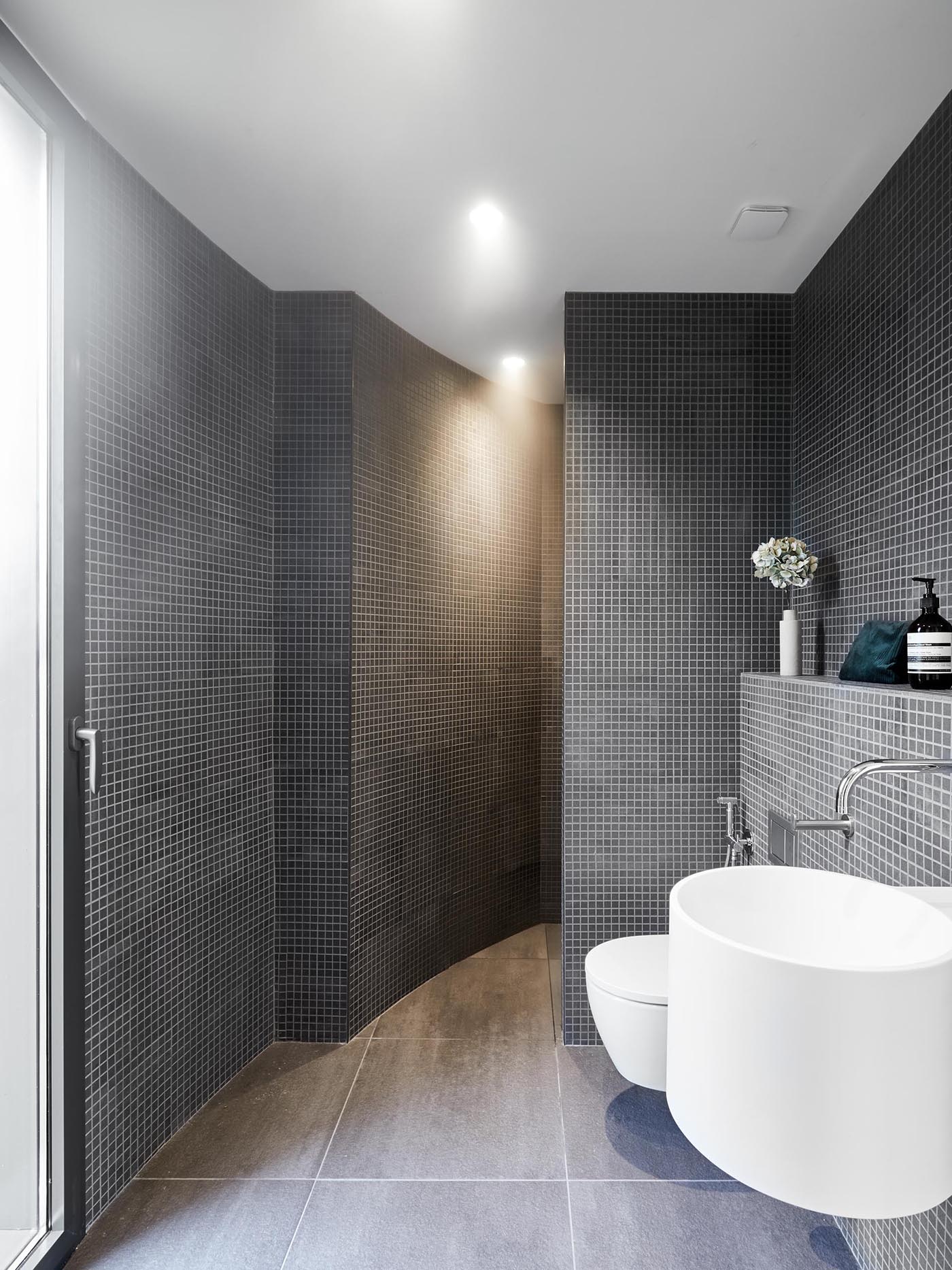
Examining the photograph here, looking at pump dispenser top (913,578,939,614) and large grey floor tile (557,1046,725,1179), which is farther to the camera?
large grey floor tile (557,1046,725,1179)

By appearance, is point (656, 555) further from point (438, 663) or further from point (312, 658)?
point (312, 658)

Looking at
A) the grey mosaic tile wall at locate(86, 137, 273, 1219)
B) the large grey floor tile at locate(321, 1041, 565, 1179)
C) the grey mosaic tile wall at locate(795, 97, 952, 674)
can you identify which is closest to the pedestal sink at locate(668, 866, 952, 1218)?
the grey mosaic tile wall at locate(795, 97, 952, 674)

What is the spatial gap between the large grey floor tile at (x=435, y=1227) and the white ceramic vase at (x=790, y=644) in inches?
60.3

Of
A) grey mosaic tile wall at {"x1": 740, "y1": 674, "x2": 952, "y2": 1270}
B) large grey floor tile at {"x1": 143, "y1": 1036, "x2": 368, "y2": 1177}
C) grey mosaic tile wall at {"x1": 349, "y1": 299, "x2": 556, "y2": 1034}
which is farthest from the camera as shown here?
grey mosaic tile wall at {"x1": 349, "y1": 299, "x2": 556, "y2": 1034}

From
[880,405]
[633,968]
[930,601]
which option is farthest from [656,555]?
[633,968]

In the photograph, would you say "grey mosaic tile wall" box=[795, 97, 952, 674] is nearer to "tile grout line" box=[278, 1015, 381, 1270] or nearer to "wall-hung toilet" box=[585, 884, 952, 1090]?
"wall-hung toilet" box=[585, 884, 952, 1090]

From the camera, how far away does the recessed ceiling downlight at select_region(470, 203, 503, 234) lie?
7.17ft

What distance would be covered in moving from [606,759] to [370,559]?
1.06 metres

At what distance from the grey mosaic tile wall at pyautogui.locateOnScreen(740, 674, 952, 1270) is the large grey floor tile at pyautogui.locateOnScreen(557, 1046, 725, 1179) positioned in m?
0.41

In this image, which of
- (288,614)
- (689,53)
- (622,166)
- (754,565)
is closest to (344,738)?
(288,614)

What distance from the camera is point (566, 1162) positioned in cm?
208

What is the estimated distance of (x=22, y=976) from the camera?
65.3 inches

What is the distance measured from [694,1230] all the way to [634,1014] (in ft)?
1.50

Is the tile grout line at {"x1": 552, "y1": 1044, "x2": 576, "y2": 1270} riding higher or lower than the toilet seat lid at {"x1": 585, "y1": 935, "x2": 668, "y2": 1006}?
lower
